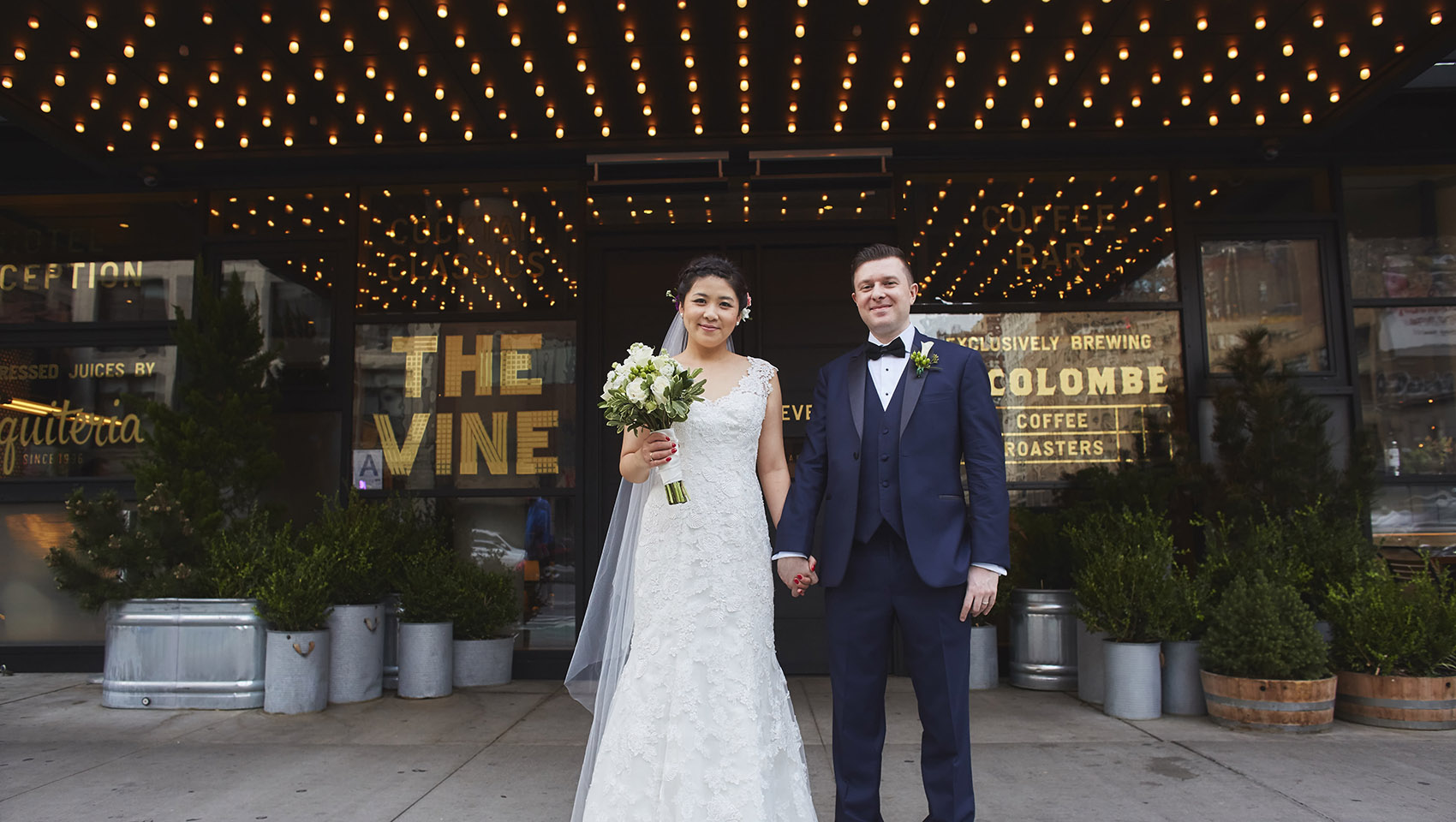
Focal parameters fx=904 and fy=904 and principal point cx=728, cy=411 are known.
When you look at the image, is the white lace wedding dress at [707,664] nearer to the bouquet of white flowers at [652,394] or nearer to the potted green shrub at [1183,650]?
the bouquet of white flowers at [652,394]

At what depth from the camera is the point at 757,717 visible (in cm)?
310

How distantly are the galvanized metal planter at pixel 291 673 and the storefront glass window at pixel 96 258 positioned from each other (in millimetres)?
3428

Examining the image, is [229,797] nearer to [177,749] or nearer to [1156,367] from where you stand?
[177,749]

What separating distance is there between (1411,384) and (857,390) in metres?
6.01

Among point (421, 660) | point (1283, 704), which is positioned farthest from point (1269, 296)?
point (421, 660)

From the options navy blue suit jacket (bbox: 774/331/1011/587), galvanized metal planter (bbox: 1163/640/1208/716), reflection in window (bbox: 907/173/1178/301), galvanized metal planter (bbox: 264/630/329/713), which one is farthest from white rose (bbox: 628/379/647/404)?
reflection in window (bbox: 907/173/1178/301)

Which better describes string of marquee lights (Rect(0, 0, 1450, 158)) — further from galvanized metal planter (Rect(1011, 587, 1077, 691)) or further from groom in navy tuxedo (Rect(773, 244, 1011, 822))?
galvanized metal planter (Rect(1011, 587, 1077, 691))

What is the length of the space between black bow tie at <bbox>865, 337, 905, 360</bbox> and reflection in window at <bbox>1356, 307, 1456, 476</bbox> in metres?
5.51

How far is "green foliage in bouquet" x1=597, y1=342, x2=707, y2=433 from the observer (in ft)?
10.1

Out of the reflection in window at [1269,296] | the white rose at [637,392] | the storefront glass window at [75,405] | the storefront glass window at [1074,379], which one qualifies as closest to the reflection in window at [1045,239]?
the storefront glass window at [1074,379]

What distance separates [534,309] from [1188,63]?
4982 millimetres

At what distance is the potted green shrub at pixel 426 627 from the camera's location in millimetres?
6066

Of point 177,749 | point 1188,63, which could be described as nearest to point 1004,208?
point 1188,63

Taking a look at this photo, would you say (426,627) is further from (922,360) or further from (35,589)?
(922,360)
